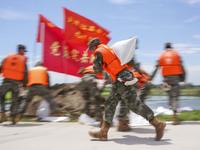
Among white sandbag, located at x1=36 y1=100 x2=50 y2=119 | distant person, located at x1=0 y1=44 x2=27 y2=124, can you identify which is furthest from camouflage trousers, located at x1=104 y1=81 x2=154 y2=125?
white sandbag, located at x1=36 y1=100 x2=50 y2=119

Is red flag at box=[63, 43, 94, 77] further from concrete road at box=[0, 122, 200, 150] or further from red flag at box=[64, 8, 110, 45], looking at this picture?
concrete road at box=[0, 122, 200, 150]

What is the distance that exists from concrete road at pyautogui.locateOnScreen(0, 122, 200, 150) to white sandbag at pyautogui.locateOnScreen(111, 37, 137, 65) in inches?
49.9

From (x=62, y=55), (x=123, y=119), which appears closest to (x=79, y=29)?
(x=62, y=55)

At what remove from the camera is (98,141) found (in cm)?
363

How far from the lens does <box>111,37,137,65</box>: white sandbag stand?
12.1 ft

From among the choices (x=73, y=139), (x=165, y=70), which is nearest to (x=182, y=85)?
(x=165, y=70)

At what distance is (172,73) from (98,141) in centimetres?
252

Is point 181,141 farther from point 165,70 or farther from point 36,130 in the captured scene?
point 36,130

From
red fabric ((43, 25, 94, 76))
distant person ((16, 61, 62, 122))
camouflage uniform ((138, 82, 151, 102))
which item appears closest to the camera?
camouflage uniform ((138, 82, 151, 102))

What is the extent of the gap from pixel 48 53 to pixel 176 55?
14.3 ft

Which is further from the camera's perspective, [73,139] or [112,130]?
[112,130]

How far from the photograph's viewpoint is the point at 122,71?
3.74m

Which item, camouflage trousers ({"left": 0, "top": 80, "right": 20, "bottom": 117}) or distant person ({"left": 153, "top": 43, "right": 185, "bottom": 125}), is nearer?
distant person ({"left": 153, "top": 43, "right": 185, "bottom": 125})

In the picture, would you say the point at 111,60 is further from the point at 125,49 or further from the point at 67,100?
the point at 67,100
